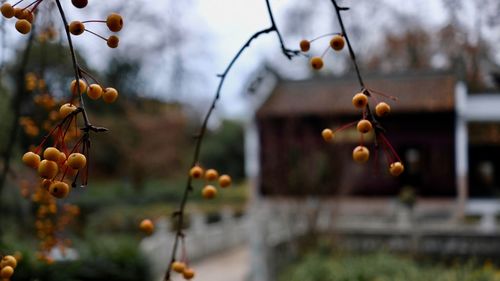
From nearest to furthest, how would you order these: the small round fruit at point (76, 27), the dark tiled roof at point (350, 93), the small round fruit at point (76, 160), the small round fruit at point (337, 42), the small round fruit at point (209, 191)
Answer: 1. the small round fruit at point (76, 160)
2. the small round fruit at point (76, 27)
3. the small round fruit at point (337, 42)
4. the small round fruit at point (209, 191)
5. the dark tiled roof at point (350, 93)

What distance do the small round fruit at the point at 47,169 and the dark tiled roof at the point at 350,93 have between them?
1057cm

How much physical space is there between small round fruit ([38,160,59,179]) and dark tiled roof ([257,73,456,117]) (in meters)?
10.6

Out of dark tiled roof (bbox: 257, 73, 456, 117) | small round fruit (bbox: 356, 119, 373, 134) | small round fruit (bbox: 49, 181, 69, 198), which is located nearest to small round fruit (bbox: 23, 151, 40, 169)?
small round fruit (bbox: 49, 181, 69, 198)

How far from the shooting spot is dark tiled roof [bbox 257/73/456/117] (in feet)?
38.1

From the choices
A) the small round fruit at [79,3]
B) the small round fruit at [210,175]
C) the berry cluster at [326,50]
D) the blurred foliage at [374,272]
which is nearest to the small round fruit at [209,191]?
the small round fruit at [210,175]

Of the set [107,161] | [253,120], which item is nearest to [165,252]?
[253,120]

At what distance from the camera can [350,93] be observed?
1245 cm

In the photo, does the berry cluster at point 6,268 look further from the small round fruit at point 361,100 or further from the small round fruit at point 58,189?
the small round fruit at point 361,100

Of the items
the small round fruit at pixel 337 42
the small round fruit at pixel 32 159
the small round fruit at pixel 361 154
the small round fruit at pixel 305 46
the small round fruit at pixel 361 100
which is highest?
the small round fruit at pixel 305 46

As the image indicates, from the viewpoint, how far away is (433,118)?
38.5ft

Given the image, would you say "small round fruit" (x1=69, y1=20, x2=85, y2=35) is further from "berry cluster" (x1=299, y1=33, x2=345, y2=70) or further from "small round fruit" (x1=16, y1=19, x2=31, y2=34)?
"berry cluster" (x1=299, y1=33, x2=345, y2=70)

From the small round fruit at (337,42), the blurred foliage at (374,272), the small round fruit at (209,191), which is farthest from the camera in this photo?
the blurred foliage at (374,272)

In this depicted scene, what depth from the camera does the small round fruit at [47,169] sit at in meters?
0.84

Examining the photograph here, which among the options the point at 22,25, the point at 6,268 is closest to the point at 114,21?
the point at 22,25
